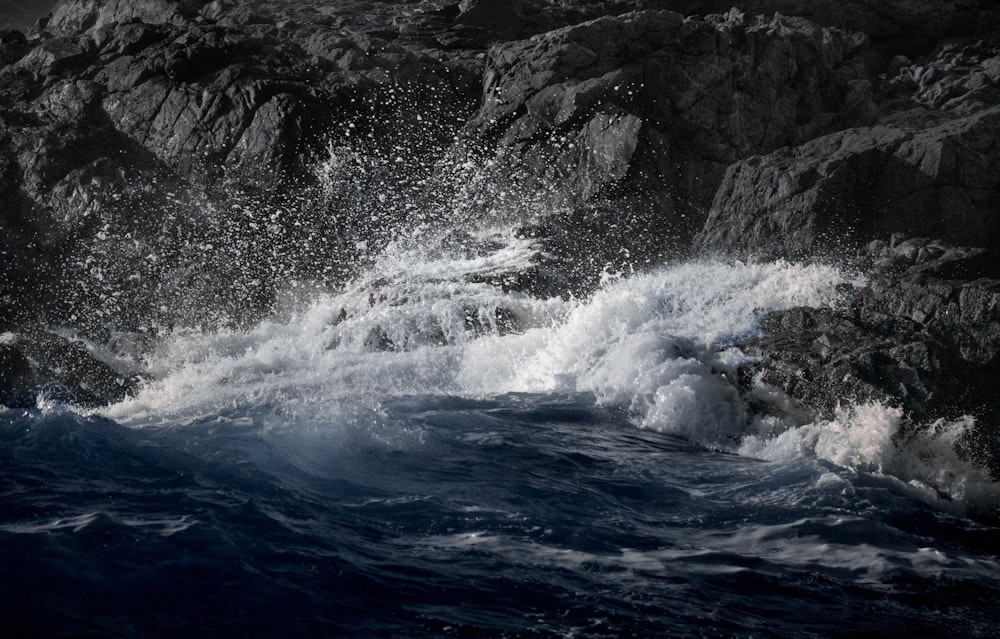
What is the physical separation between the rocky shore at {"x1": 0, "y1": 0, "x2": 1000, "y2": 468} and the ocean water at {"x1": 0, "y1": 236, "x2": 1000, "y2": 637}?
6.44 feet

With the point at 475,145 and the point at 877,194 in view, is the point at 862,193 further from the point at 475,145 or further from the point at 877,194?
the point at 475,145

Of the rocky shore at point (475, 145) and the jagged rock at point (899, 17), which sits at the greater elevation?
the jagged rock at point (899, 17)

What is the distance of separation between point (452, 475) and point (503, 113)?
808cm

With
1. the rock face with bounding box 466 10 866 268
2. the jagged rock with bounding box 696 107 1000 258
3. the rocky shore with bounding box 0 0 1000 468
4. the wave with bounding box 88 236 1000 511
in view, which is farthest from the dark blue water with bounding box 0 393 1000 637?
the rock face with bounding box 466 10 866 268

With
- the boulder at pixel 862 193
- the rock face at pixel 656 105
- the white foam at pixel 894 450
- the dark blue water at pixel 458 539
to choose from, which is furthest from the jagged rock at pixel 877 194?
the dark blue water at pixel 458 539

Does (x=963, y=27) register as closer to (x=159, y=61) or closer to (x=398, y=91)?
(x=398, y=91)

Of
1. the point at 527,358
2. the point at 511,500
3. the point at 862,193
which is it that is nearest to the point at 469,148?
the point at 527,358

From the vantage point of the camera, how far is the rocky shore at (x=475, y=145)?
30.7 feet

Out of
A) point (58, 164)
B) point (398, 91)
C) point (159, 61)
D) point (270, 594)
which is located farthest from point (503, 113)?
point (270, 594)

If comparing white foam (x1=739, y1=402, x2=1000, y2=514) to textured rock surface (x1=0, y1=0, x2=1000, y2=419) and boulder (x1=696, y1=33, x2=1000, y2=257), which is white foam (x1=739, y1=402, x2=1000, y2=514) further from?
boulder (x1=696, y1=33, x2=1000, y2=257)

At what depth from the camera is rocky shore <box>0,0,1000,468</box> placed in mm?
9359

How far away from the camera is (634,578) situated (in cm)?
363

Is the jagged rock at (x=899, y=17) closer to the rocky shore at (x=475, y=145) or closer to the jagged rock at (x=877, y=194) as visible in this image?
the rocky shore at (x=475, y=145)

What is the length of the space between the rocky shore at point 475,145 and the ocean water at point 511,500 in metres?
1.96
